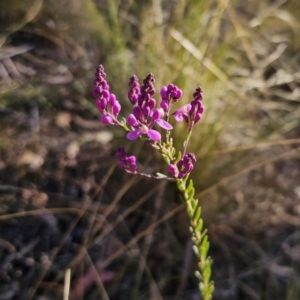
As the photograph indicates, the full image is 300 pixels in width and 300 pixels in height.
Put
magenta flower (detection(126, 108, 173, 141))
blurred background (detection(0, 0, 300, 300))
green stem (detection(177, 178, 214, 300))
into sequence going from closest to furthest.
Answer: magenta flower (detection(126, 108, 173, 141))
green stem (detection(177, 178, 214, 300))
blurred background (detection(0, 0, 300, 300))

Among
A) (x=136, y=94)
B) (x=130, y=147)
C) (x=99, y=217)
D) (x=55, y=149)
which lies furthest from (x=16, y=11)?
(x=136, y=94)

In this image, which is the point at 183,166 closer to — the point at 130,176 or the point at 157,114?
the point at 157,114

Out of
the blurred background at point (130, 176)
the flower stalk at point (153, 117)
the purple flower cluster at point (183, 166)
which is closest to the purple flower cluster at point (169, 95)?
the flower stalk at point (153, 117)

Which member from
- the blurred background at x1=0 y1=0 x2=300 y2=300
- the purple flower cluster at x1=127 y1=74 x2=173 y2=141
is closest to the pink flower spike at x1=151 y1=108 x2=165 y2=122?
the purple flower cluster at x1=127 y1=74 x2=173 y2=141

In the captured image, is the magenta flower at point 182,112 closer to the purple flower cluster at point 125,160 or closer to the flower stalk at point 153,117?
the flower stalk at point 153,117

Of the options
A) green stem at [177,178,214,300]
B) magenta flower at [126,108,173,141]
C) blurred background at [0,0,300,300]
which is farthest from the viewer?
blurred background at [0,0,300,300]

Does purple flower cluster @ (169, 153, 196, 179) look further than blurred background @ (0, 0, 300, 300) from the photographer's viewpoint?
No

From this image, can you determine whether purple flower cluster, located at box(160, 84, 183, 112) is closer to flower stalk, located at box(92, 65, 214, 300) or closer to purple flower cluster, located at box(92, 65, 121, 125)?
flower stalk, located at box(92, 65, 214, 300)
